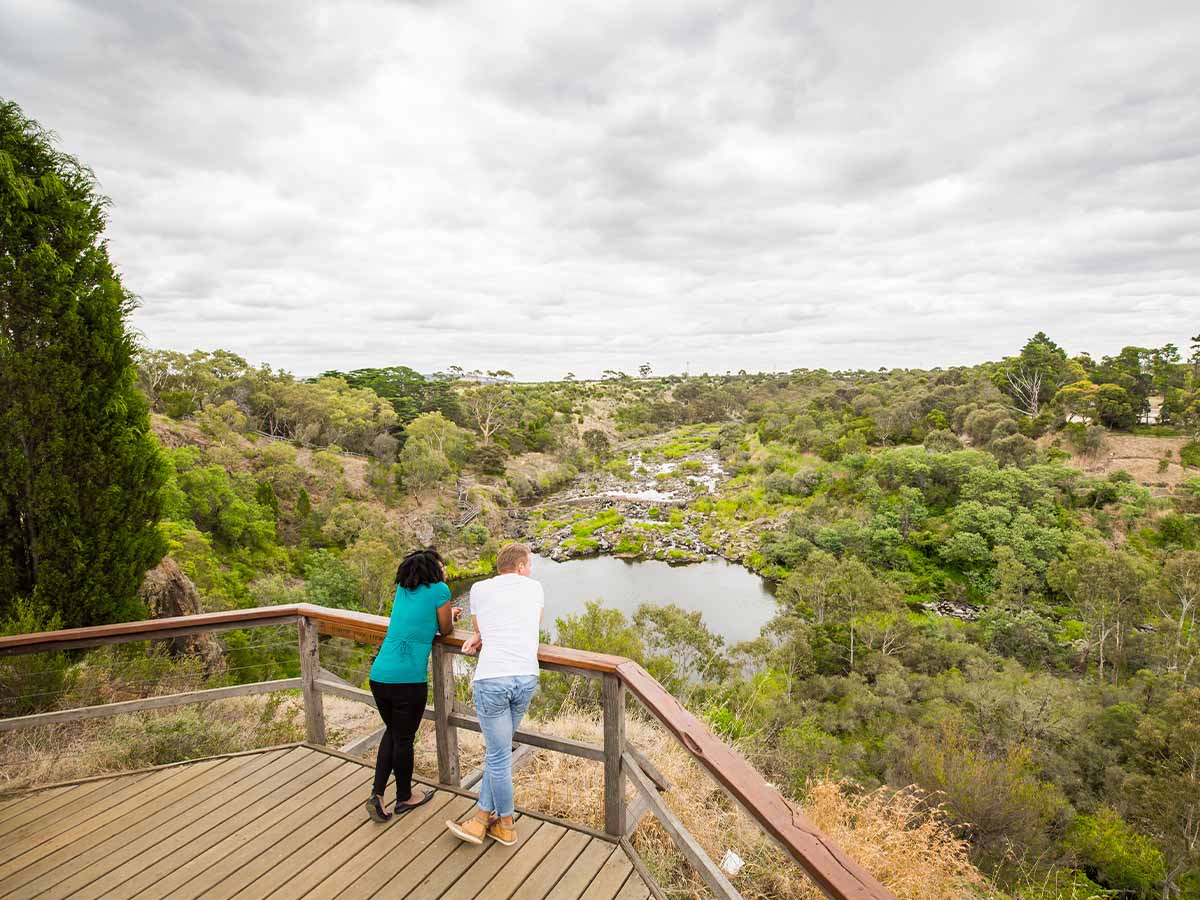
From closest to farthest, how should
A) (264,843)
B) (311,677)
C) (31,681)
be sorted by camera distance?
(264,843) → (311,677) → (31,681)

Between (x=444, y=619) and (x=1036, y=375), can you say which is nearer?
(x=444, y=619)

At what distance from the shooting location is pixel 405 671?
2.55 metres

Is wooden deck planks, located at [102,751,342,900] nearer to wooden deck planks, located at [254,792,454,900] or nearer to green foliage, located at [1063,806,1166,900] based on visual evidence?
wooden deck planks, located at [254,792,454,900]

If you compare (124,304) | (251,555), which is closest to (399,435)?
(251,555)

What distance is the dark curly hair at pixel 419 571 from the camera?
2.58 m

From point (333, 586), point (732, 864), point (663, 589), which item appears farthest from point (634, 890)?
point (663, 589)

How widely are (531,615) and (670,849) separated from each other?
1523 mm

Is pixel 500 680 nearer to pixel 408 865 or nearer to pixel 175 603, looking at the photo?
pixel 408 865

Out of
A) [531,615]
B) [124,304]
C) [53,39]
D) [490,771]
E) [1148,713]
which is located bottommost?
[1148,713]

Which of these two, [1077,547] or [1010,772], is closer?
[1010,772]

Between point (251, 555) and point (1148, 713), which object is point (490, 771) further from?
point (251, 555)

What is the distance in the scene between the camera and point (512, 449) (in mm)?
47281

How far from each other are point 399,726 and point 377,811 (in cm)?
38

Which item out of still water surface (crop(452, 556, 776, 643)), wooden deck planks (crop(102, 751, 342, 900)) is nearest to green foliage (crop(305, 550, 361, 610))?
still water surface (crop(452, 556, 776, 643))
